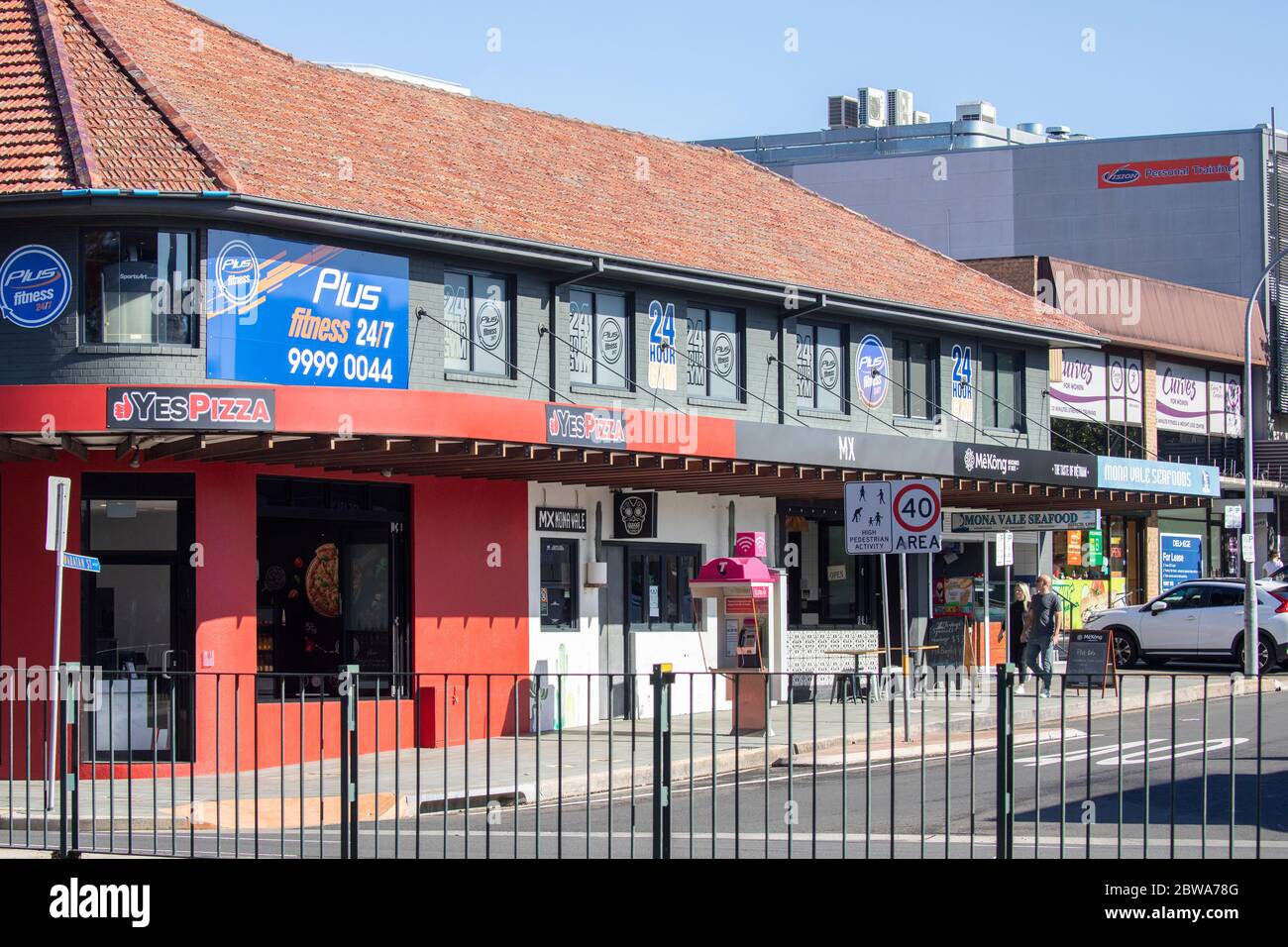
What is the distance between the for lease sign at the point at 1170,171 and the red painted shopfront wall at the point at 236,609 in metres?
37.8

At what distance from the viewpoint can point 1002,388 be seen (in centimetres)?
2822

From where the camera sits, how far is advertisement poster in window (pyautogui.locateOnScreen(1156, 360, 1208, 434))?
37.2 meters

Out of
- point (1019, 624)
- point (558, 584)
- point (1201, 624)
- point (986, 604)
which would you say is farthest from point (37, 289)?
point (1201, 624)

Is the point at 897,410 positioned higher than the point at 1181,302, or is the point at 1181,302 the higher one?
the point at 1181,302

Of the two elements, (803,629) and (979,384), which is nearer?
(803,629)

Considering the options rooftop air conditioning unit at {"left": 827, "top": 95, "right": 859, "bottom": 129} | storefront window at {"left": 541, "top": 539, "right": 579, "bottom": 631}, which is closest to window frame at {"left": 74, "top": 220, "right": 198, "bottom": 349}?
storefront window at {"left": 541, "top": 539, "right": 579, "bottom": 631}

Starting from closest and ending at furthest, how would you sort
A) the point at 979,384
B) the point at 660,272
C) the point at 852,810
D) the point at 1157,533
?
the point at 852,810, the point at 660,272, the point at 979,384, the point at 1157,533

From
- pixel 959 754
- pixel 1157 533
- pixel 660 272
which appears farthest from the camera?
pixel 1157 533

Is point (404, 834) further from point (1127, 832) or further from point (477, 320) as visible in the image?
point (477, 320)

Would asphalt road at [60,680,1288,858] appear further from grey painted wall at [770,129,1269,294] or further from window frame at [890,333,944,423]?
grey painted wall at [770,129,1269,294]

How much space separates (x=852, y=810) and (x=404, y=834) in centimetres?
386

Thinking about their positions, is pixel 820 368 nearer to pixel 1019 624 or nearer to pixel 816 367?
pixel 816 367
